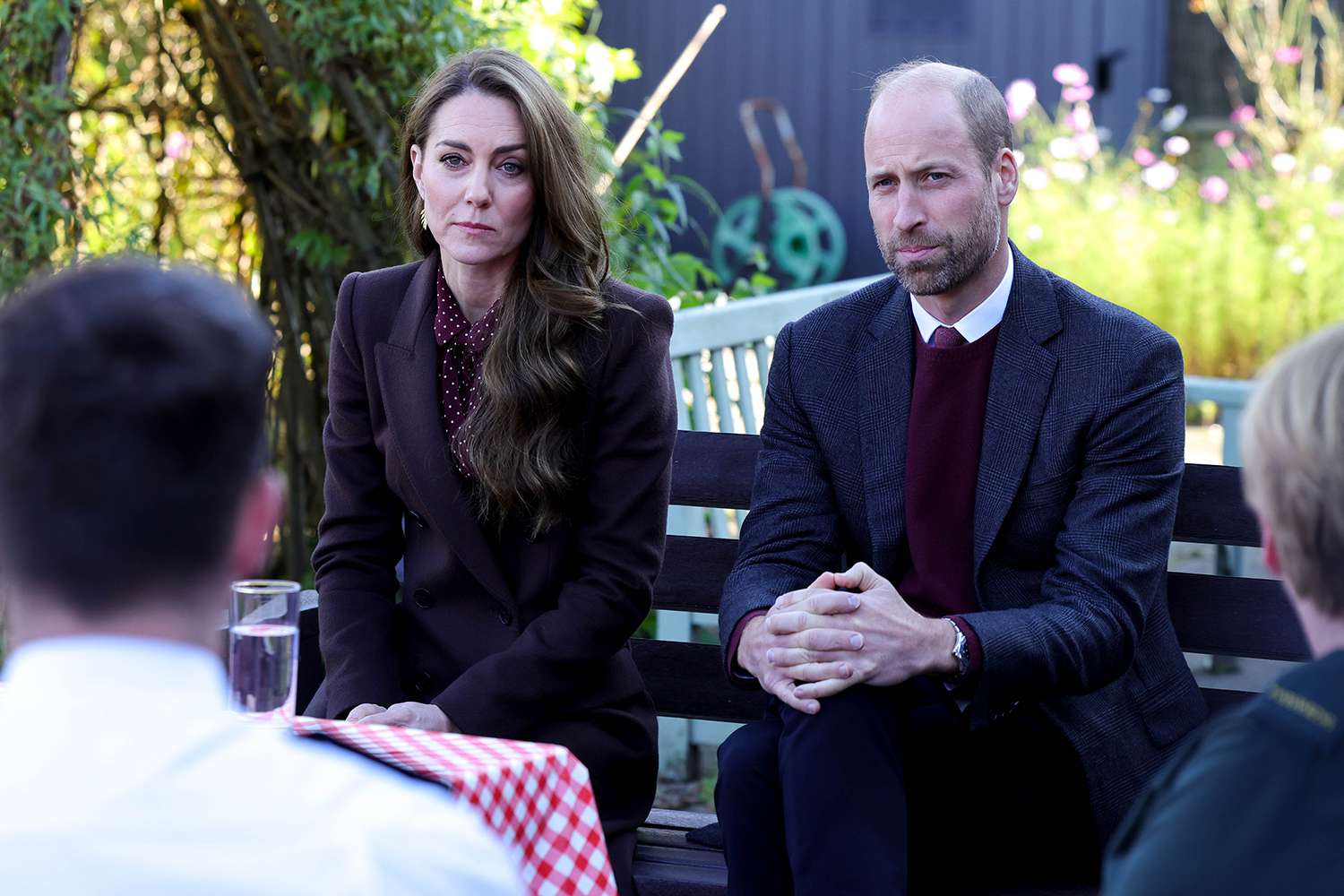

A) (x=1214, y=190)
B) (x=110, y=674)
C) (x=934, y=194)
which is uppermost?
(x=1214, y=190)

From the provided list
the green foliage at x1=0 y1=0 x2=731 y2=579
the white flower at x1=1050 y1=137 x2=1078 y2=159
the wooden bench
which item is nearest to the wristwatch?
the wooden bench

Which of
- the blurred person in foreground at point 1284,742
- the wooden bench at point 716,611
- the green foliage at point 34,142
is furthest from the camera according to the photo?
the green foliage at point 34,142

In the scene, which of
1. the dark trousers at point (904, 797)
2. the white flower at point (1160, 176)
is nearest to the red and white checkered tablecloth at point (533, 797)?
the dark trousers at point (904, 797)

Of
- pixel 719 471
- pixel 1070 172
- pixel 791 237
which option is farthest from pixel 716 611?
pixel 791 237

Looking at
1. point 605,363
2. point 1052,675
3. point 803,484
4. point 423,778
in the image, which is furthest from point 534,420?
point 423,778

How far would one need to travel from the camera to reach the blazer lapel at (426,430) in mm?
2717

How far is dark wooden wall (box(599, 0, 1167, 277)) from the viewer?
942cm

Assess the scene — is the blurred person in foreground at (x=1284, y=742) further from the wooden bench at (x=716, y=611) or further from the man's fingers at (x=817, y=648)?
the wooden bench at (x=716, y=611)

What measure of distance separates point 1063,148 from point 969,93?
195 inches

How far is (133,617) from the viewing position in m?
1.07

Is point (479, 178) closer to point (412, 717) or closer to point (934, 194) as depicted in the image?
point (934, 194)

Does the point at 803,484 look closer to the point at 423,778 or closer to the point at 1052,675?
the point at 1052,675

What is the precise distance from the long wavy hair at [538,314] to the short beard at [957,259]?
0.52 metres

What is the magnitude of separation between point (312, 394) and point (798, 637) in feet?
7.87
